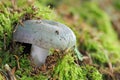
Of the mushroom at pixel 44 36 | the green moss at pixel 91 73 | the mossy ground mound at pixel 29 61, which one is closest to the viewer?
the mushroom at pixel 44 36

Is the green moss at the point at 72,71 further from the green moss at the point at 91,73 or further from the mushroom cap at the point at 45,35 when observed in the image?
the mushroom cap at the point at 45,35

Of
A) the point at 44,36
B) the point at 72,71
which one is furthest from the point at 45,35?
the point at 72,71

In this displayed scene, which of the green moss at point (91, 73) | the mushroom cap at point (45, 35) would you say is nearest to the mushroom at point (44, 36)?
the mushroom cap at point (45, 35)

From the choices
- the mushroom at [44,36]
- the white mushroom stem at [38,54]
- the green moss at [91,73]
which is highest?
the mushroom at [44,36]

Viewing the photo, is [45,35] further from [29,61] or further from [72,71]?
[72,71]

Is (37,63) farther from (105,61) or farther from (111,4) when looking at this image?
(111,4)

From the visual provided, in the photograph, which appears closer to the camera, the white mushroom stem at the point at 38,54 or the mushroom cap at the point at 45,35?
the mushroom cap at the point at 45,35

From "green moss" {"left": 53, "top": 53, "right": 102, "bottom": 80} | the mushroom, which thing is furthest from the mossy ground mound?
the mushroom
